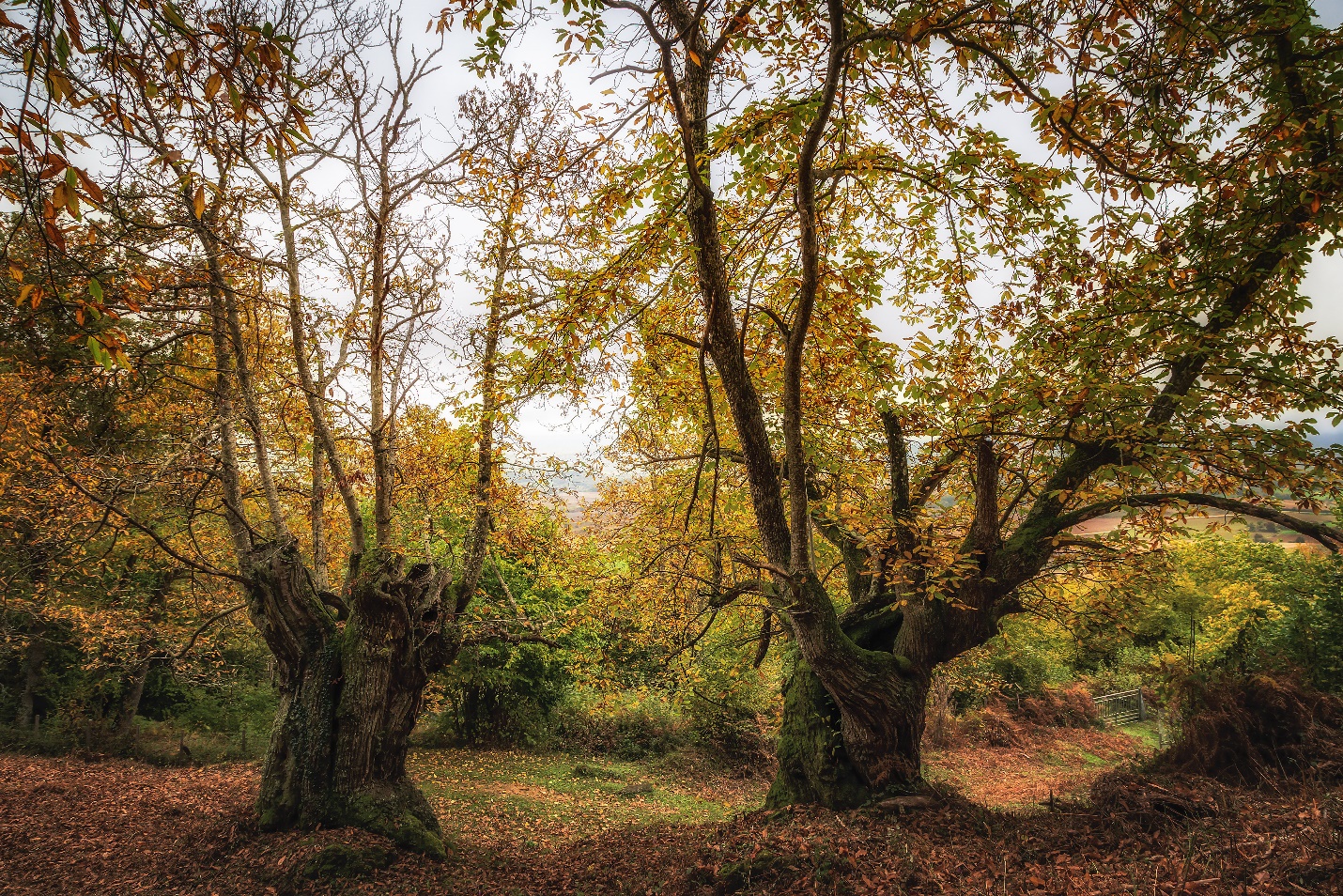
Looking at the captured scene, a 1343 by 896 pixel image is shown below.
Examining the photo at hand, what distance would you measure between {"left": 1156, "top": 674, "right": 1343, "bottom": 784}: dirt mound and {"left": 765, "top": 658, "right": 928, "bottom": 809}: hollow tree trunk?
3.22 m

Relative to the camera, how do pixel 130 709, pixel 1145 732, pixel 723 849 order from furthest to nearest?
1. pixel 1145 732
2. pixel 130 709
3. pixel 723 849

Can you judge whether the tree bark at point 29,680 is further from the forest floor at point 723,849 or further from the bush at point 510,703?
the bush at point 510,703

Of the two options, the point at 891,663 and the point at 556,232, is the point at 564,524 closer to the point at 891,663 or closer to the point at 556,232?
the point at 556,232

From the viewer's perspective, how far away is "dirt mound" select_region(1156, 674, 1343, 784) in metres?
6.01

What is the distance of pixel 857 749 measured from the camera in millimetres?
6141

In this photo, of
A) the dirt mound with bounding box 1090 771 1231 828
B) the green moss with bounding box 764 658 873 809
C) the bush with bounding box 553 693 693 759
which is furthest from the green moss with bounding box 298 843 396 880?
the bush with bounding box 553 693 693 759

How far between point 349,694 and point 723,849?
474cm

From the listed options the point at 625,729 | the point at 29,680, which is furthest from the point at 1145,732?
the point at 29,680

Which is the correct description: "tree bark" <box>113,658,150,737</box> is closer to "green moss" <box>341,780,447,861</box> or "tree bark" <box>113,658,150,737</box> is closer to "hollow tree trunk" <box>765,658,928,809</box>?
"green moss" <box>341,780,447,861</box>

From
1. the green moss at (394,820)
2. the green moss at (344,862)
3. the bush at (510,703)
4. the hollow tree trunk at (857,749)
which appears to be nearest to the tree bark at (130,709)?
the bush at (510,703)

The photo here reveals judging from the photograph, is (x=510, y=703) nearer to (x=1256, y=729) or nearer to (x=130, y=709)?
(x=130, y=709)

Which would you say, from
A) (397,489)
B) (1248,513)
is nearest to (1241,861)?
(1248,513)

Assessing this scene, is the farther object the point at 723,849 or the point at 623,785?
the point at 623,785

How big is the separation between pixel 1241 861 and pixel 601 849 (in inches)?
213
